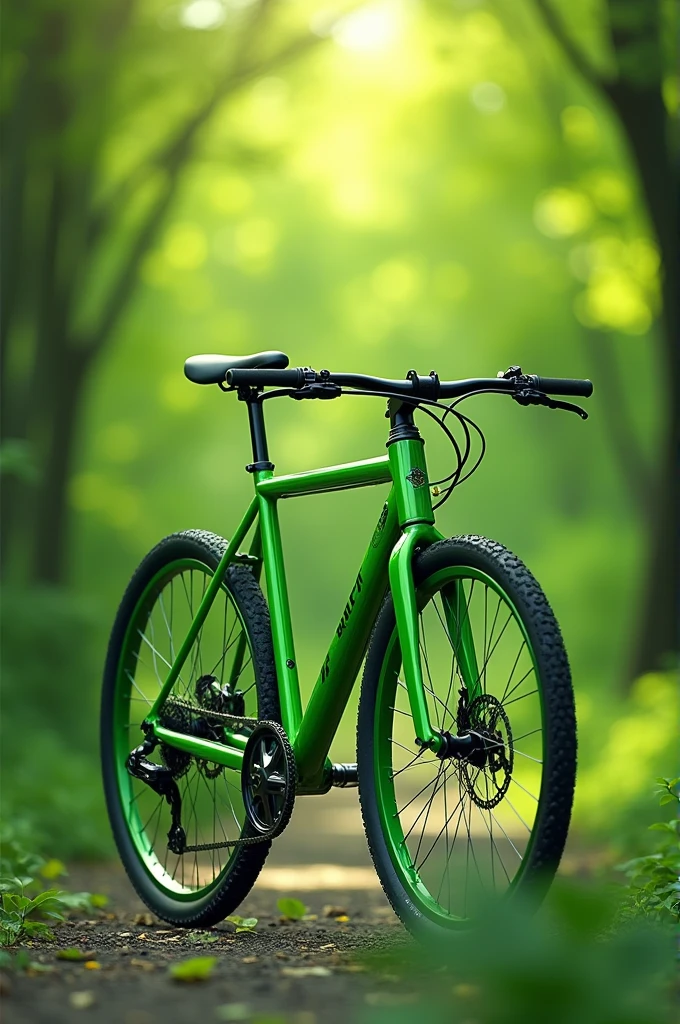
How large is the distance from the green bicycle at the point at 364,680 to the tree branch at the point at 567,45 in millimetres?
6138

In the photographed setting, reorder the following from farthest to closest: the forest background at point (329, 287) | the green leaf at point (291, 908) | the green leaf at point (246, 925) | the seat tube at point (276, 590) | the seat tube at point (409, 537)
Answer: the forest background at point (329, 287), the green leaf at point (291, 908), the green leaf at point (246, 925), the seat tube at point (276, 590), the seat tube at point (409, 537)

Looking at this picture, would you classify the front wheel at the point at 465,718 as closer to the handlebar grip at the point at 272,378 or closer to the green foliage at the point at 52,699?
the handlebar grip at the point at 272,378

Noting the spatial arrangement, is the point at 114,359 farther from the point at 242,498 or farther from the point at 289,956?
the point at 289,956

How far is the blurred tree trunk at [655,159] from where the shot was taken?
8.81m

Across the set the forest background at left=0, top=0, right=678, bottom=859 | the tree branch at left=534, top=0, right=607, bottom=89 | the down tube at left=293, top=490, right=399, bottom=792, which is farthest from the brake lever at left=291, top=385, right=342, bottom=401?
the tree branch at left=534, top=0, right=607, bottom=89

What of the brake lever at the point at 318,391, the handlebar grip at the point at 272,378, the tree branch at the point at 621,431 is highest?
the tree branch at the point at 621,431

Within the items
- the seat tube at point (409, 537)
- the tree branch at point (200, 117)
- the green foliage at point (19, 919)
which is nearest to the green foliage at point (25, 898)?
the green foliage at point (19, 919)

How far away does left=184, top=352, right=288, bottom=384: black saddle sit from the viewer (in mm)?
3789

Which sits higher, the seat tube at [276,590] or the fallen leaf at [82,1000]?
the seat tube at [276,590]

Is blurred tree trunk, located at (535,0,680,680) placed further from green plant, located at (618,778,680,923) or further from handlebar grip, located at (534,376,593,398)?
handlebar grip, located at (534,376,593,398)

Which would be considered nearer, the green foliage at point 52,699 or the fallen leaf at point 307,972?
the fallen leaf at point 307,972

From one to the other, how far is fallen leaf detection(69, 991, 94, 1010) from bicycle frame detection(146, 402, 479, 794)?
0.92m

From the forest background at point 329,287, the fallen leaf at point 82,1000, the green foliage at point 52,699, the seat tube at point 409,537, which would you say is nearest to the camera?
the fallen leaf at point 82,1000

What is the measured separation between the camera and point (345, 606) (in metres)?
3.59
